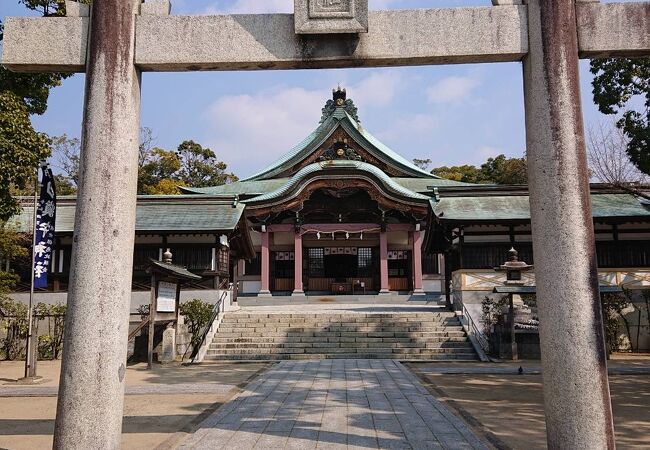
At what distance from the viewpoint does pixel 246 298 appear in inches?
1095

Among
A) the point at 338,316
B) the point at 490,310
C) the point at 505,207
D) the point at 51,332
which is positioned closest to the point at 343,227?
the point at 505,207

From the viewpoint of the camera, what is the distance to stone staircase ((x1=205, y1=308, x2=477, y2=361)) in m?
16.4

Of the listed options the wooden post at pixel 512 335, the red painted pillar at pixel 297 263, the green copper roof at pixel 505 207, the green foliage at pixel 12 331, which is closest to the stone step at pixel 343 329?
the wooden post at pixel 512 335

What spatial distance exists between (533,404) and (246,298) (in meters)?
20.3

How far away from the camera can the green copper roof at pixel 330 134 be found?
31.0m

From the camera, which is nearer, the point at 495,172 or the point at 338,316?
the point at 338,316

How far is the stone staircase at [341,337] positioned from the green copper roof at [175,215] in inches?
181

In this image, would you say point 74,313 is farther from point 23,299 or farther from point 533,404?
point 23,299

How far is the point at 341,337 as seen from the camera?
1773 centimetres

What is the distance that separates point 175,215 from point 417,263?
12.8m

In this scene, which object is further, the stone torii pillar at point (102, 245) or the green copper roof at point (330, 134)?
the green copper roof at point (330, 134)

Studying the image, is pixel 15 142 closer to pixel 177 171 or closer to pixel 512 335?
pixel 512 335

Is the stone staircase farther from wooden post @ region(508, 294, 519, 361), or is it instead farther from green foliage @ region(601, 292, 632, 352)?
green foliage @ region(601, 292, 632, 352)

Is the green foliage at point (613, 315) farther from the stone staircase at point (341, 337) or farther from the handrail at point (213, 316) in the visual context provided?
the handrail at point (213, 316)
